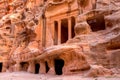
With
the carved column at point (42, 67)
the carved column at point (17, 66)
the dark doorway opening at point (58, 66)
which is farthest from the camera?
the carved column at point (17, 66)

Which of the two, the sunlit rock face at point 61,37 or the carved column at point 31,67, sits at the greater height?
the sunlit rock face at point 61,37

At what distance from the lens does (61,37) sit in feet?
101

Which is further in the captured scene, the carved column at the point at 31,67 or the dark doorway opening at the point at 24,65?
the dark doorway opening at the point at 24,65

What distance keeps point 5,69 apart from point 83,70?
1512 centimetres

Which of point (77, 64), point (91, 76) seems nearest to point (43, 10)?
point (77, 64)

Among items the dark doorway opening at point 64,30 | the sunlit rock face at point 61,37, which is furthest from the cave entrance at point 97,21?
the dark doorway opening at point 64,30

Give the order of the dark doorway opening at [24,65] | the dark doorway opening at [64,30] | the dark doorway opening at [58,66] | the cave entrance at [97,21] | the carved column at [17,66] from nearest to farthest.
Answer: the cave entrance at [97,21], the dark doorway opening at [58,66], the dark doorway opening at [24,65], the carved column at [17,66], the dark doorway opening at [64,30]

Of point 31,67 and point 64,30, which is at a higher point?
point 64,30

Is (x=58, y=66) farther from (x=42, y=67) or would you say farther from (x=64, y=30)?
(x=64, y=30)

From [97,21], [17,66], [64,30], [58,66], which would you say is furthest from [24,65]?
[97,21]

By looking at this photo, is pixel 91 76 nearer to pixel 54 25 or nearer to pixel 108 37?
pixel 108 37

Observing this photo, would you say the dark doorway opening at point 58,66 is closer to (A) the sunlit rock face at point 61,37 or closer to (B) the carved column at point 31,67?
(A) the sunlit rock face at point 61,37

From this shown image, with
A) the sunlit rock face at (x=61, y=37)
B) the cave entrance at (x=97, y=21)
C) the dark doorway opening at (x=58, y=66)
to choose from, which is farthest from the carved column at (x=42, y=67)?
the cave entrance at (x=97, y=21)

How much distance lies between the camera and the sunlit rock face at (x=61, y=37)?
61.7ft
